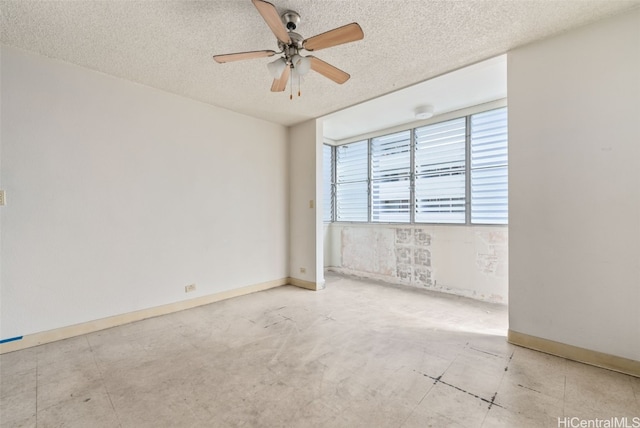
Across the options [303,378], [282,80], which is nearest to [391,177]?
[282,80]

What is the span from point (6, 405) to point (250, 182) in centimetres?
320

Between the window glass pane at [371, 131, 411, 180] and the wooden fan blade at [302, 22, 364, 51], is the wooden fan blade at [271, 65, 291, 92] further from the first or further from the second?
the window glass pane at [371, 131, 411, 180]

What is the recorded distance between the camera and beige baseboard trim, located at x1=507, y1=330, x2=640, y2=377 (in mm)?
2025

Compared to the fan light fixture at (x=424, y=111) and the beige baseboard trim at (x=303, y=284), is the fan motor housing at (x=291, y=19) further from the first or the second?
the beige baseboard trim at (x=303, y=284)

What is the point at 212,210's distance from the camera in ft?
12.6

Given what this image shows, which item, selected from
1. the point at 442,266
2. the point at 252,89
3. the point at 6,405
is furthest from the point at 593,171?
the point at 6,405

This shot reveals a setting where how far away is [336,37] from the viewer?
1.91 m

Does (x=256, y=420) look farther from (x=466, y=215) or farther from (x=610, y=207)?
(x=466, y=215)

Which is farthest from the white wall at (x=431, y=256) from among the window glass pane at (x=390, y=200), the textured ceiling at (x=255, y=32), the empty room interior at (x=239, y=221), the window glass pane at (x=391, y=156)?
the textured ceiling at (x=255, y=32)

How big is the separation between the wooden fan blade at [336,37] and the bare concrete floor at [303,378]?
2.43 metres

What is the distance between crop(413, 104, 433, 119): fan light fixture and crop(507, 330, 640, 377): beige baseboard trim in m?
3.05

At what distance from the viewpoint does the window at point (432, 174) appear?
3922mm

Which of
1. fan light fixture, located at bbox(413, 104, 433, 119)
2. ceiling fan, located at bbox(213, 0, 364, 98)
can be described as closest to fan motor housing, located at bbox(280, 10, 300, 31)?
ceiling fan, located at bbox(213, 0, 364, 98)

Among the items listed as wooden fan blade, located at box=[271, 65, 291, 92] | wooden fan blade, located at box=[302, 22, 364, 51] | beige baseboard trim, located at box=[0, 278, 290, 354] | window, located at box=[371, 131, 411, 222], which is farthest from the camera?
window, located at box=[371, 131, 411, 222]
